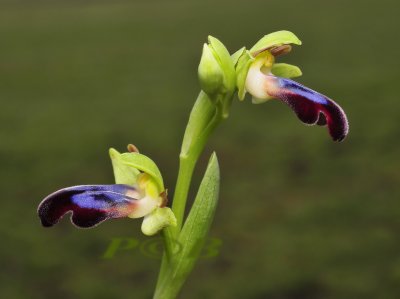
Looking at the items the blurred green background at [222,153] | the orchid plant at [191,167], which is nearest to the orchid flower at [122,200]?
the orchid plant at [191,167]

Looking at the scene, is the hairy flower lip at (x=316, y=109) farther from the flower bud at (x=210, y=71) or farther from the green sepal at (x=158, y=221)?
the green sepal at (x=158, y=221)

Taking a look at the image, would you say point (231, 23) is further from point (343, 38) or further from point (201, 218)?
point (201, 218)

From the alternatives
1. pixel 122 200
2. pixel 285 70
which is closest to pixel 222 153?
pixel 285 70

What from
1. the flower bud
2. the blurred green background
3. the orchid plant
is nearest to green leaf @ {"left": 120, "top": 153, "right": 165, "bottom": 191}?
the orchid plant

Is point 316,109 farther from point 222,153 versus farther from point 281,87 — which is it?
point 222,153

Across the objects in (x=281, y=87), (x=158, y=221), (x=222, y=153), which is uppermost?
(x=222, y=153)

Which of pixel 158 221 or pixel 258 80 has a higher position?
pixel 258 80

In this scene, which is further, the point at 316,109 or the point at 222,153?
the point at 222,153
